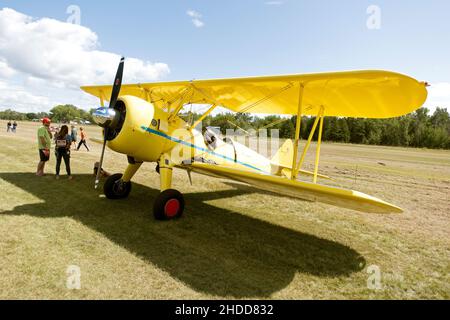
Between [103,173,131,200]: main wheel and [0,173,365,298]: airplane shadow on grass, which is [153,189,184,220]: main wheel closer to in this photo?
[0,173,365,298]: airplane shadow on grass

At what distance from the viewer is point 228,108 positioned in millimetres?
6996

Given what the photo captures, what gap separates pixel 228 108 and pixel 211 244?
356cm

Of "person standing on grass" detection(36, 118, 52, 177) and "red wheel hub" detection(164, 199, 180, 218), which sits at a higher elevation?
"person standing on grass" detection(36, 118, 52, 177)

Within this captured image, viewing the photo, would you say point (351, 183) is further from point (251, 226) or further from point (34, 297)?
point (34, 297)

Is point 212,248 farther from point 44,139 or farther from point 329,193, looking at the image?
point 44,139

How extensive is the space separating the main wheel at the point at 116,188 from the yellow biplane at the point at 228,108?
0.07 feet

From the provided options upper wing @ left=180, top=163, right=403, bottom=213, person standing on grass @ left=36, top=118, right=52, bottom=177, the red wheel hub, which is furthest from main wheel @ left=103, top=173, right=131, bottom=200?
person standing on grass @ left=36, top=118, right=52, bottom=177

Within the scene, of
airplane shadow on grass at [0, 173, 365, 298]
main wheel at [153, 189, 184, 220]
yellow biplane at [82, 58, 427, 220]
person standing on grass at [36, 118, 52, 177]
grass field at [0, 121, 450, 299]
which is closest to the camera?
grass field at [0, 121, 450, 299]

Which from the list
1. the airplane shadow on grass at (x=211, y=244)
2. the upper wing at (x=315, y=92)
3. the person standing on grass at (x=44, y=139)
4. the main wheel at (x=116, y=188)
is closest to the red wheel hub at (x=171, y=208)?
the airplane shadow on grass at (x=211, y=244)

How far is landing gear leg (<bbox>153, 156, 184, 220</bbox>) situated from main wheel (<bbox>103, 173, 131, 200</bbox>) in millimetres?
1575

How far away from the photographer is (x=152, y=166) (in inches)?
464

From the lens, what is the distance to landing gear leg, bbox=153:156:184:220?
17.6ft
